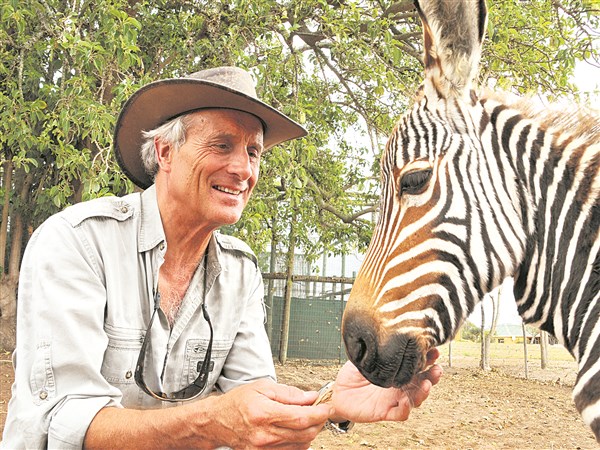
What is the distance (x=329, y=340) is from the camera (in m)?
13.9

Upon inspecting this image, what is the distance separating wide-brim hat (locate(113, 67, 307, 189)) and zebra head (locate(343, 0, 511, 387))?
863mm

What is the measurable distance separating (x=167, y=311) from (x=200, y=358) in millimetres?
250

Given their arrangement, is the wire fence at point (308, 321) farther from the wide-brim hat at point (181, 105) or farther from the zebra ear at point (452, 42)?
the zebra ear at point (452, 42)

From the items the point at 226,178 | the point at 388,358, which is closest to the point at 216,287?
the point at 226,178

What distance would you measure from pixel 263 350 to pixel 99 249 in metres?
0.91

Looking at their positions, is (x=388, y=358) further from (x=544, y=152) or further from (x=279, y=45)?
(x=279, y=45)

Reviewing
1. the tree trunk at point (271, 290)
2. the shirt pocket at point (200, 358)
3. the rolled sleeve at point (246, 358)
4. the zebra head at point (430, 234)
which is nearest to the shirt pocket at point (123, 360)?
the shirt pocket at point (200, 358)

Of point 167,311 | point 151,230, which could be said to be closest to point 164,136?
point 151,230

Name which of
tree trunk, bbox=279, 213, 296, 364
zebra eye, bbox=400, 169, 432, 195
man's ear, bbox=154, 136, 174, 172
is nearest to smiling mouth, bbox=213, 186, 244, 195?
man's ear, bbox=154, 136, 174, 172

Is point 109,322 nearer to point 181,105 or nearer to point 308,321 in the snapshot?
point 181,105

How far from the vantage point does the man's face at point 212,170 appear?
246 centimetres

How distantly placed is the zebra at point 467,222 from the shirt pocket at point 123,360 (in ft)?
3.04

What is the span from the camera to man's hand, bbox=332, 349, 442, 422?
1902 mm

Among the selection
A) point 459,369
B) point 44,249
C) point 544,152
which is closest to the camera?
point 544,152
